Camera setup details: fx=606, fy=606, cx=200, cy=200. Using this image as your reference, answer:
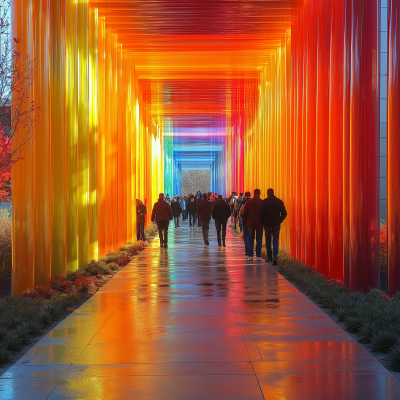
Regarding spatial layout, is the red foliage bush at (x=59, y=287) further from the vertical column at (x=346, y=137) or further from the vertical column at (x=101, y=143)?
the vertical column at (x=101, y=143)

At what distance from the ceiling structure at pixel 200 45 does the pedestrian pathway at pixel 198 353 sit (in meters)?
7.89

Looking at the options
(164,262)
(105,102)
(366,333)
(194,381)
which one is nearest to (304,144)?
(164,262)

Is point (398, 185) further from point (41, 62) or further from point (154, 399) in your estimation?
point (41, 62)

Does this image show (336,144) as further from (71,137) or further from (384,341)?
(384,341)

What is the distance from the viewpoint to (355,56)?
980cm

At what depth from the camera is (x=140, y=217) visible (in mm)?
22188

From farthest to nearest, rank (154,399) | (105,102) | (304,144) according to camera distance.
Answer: (105,102)
(304,144)
(154,399)

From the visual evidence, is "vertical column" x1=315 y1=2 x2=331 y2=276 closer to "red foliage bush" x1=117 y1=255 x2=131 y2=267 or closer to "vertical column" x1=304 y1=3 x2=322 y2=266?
"vertical column" x1=304 y1=3 x2=322 y2=266

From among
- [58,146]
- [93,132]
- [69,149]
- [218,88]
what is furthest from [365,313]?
[218,88]

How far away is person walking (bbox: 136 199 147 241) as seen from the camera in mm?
21906

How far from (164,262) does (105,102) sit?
16.9ft

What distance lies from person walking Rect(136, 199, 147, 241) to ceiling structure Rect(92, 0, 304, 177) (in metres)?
5.21

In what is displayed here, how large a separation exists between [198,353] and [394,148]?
4426mm

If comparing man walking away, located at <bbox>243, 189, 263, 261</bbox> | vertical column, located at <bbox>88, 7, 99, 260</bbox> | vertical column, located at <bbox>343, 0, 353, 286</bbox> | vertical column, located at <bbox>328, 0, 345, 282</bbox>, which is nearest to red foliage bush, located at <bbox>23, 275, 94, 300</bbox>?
vertical column, located at <bbox>88, 7, 99, 260</bbox>
